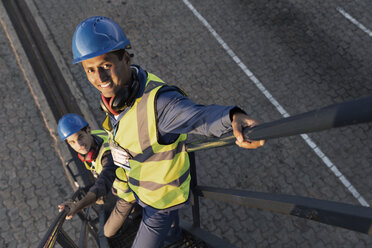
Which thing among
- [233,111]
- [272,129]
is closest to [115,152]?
[233,111]

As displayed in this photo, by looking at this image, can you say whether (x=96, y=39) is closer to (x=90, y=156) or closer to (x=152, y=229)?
(x=152, y=229)

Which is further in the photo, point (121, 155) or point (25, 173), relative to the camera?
point (25, 173)

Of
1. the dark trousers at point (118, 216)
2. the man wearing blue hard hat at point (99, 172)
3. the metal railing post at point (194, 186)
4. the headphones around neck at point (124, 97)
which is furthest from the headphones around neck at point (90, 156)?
the headphones around neck at point (124, 97)

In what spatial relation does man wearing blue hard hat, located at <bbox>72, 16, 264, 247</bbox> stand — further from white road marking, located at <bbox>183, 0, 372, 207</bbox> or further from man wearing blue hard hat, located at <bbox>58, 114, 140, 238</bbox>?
white road marking, located at <bbox>183, 0, 372, 207</bbox>

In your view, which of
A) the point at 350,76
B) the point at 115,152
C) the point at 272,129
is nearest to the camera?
the point at 272,129

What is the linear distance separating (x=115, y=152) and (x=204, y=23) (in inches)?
245

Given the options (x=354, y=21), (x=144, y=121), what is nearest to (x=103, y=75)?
(x=144, y=121)

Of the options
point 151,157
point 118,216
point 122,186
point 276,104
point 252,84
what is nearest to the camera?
point 151,157

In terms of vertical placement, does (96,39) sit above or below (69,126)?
above

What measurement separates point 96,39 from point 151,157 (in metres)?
1.15

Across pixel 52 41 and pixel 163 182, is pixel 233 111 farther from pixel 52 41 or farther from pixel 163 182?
pixel 52 41

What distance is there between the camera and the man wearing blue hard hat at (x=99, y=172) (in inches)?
140

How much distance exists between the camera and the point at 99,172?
4.03m

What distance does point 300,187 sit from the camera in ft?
18.9
